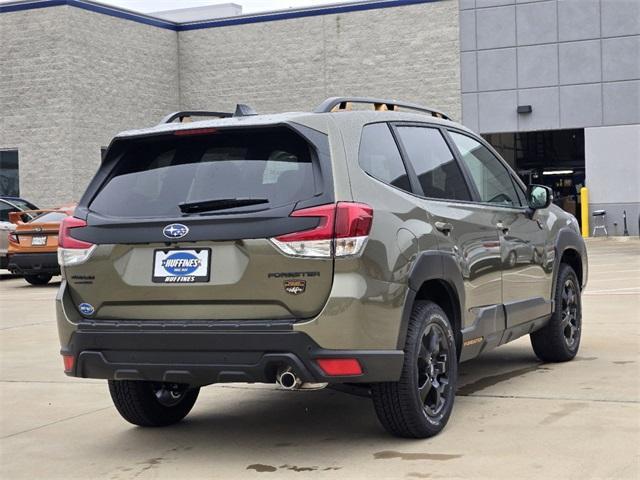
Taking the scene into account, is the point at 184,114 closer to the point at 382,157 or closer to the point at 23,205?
the point at 382,157

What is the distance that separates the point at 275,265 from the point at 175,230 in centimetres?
60

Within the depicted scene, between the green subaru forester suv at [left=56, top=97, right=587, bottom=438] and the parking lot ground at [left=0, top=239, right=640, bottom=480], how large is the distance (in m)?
0.32

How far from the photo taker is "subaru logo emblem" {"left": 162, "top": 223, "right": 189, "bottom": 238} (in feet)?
17.9

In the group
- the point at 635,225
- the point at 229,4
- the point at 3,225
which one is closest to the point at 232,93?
the point at 229,4

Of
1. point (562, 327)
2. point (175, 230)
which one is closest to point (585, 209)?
point (562, 327)

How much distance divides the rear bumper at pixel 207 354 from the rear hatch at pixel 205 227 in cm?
9

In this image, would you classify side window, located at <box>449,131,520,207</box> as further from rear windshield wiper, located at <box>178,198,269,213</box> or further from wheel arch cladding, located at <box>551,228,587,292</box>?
rear windshield wiper, located at <box>178,198,269,213</box>

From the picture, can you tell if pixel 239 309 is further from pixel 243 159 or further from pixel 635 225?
→ pixel 635 225

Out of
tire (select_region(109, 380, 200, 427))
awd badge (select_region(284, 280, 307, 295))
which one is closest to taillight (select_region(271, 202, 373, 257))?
awd badge (select_region(284, 280, 307, 295))

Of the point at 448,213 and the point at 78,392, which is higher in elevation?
the point at 448,213

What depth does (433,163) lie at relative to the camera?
21.5 feet

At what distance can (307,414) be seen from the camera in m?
6.74

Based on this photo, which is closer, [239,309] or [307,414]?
[239,309]

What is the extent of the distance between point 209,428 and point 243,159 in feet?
6.03
